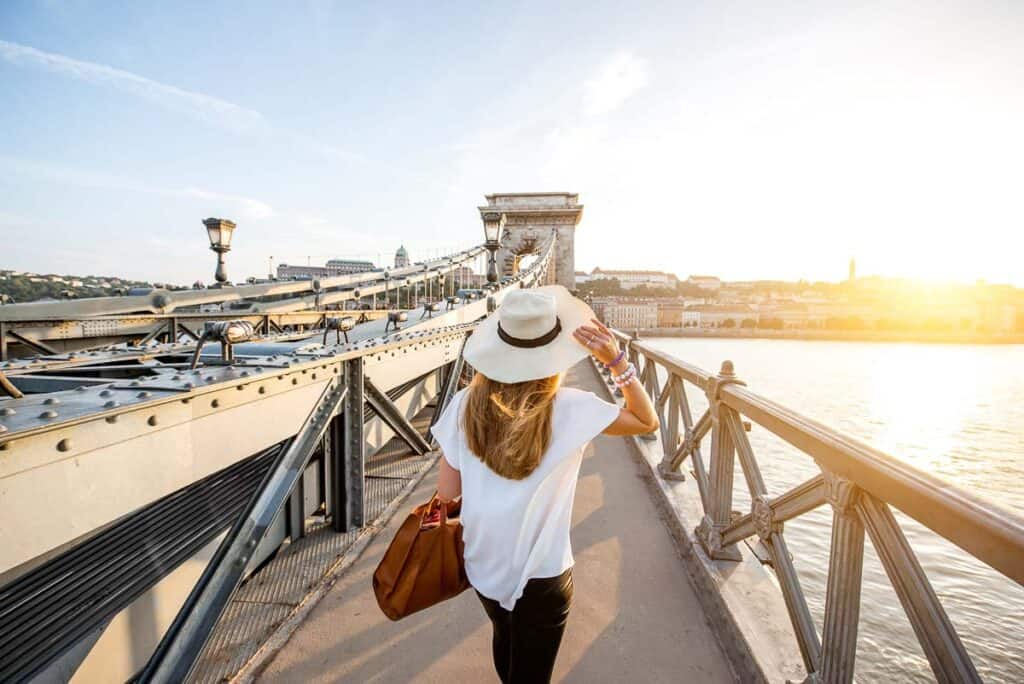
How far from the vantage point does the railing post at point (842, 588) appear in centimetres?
127

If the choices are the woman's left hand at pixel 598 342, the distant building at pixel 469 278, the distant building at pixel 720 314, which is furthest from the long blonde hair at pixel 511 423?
the distant building at pixel 720 314

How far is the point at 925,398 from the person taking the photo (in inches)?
468

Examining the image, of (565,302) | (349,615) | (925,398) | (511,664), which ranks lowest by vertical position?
(925,398)

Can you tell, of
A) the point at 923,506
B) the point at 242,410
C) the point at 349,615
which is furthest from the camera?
the point at 349,615

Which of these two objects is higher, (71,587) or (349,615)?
(71,587)

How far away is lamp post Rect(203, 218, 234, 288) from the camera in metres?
5.86

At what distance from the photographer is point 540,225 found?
28.3 m

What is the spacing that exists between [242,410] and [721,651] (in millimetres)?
2037

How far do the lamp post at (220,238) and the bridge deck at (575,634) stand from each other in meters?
4.88

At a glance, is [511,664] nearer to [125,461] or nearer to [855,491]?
[855,491]

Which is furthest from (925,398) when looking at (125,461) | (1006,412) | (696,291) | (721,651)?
(696,291)

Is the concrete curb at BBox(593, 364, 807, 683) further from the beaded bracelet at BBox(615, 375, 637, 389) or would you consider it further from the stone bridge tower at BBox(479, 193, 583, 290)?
the stone bridge tower at BBox(479, 193, 583, 290)

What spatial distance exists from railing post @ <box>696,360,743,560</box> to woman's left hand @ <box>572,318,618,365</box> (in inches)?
51.5

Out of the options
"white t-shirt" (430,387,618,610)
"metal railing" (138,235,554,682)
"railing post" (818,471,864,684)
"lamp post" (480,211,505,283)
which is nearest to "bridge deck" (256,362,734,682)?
"metal railing" (138,235,554,682)
